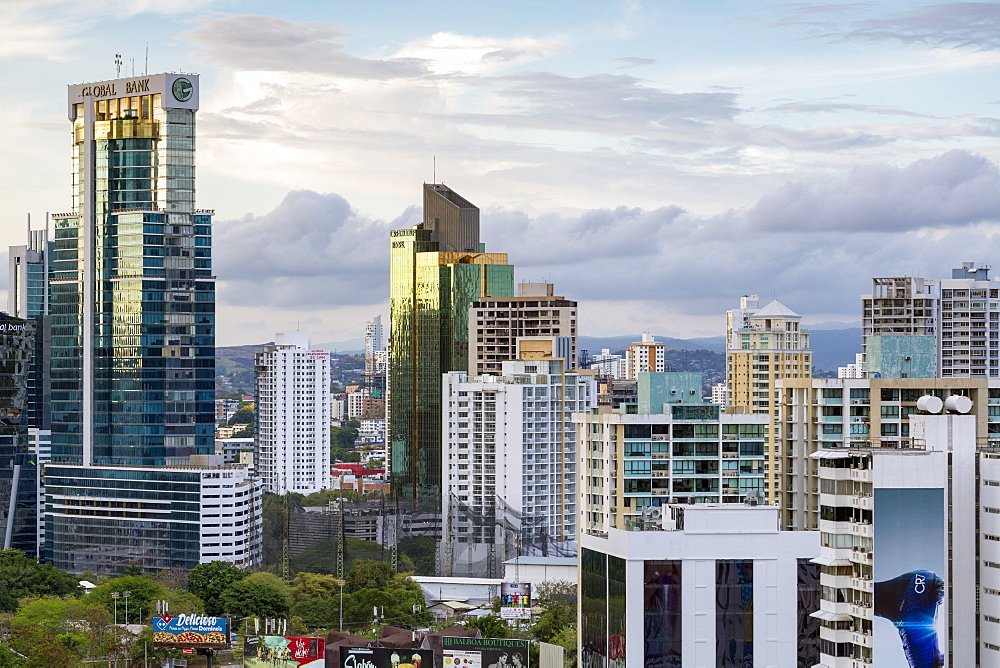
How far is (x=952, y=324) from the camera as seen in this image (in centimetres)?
9669

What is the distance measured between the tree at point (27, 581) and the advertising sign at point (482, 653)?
27.4m

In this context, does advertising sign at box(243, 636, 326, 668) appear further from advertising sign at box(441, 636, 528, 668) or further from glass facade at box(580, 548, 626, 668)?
glass facade at box(580, 548, 626, 668)

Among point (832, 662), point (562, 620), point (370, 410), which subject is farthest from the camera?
point (370, 410)

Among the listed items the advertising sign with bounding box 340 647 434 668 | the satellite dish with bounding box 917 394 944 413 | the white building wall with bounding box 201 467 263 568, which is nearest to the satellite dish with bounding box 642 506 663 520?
the advertising sign with bounding box 340 647 434 668

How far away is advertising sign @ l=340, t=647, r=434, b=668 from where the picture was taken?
49688mm

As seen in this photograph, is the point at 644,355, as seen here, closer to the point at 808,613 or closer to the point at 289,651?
the point at 289,651

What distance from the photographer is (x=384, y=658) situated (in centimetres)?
5003

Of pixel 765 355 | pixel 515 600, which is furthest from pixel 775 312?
pixel 515 600

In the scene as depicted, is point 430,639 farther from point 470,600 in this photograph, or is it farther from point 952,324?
point 952,324

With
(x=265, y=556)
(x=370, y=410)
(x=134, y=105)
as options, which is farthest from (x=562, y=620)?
(x=370, y=410)

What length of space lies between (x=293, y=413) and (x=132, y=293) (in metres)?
58.9

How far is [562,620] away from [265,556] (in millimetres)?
31213

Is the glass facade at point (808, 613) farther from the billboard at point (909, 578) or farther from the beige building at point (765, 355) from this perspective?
the beige building at point (765, 355)

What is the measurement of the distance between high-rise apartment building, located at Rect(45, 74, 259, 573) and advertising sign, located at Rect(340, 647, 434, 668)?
4346 cm
